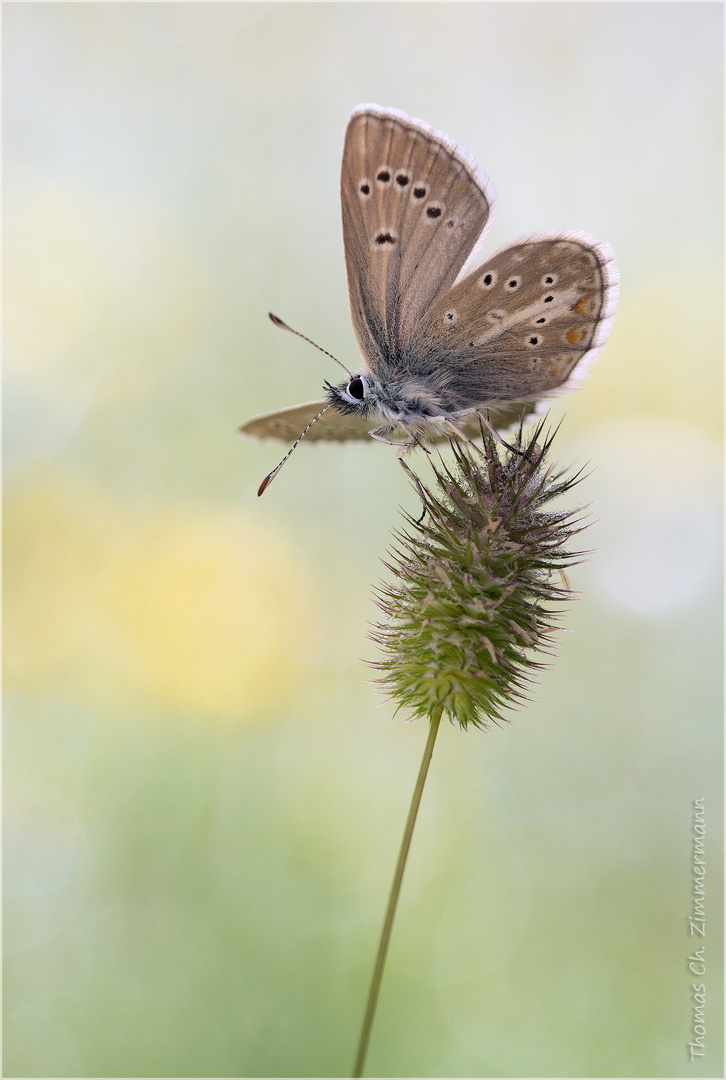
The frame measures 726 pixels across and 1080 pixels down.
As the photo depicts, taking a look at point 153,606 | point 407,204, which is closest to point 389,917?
point 407,204

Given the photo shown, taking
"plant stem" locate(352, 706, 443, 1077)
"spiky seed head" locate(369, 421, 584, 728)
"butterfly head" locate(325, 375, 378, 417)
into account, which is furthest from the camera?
"butterfly head" locate(325, 375, 378, 417)

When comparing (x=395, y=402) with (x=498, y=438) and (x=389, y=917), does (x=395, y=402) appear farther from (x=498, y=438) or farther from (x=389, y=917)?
(x=389, y=917)

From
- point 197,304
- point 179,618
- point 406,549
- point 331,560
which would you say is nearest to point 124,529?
point 179,618

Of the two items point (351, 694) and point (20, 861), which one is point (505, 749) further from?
point (20, 861)

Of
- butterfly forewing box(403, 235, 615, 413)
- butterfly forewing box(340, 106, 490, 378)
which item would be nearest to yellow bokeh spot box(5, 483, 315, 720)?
butterfly forewing box(403, 235, 615, 413)

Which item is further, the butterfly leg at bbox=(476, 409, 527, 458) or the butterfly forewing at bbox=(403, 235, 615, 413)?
the butterfly forewing at bbox=(403, 235, 615, 413)

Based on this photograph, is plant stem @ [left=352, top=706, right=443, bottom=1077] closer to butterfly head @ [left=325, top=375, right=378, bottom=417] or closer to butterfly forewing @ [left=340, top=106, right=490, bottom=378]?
butterfly head @ [left=325, top=375, right=378, bottom=417]
